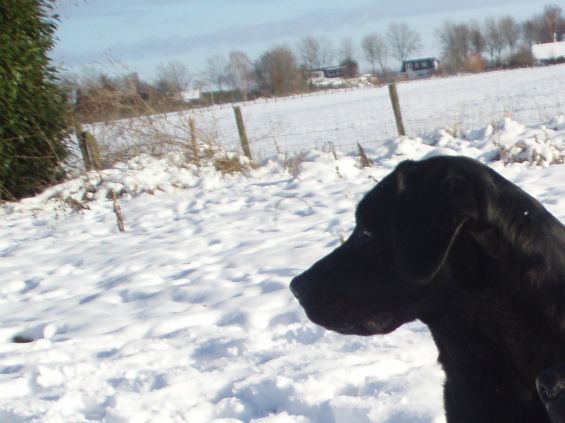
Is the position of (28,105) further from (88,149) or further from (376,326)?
(376,326)

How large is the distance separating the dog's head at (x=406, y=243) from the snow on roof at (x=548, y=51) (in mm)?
72737

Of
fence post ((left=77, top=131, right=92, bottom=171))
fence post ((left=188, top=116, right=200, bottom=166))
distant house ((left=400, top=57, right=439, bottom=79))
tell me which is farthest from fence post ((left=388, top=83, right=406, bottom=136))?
distant house ((left=400, top=57, right=439, bottom=79))

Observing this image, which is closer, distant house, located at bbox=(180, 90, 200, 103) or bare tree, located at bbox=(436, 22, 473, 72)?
distant house, located at bbox=(180, 90, 200, 103)

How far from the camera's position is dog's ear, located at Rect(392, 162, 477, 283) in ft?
7.41

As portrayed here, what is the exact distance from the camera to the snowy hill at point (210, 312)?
3.73 meters

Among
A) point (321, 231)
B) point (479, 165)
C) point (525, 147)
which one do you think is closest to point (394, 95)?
point (525, 147)

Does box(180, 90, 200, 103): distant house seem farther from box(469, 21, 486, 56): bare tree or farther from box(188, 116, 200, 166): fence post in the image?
box(469, 21, 486, 56): bare tree

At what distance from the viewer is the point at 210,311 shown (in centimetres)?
518

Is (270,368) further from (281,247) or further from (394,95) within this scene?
(394,95)

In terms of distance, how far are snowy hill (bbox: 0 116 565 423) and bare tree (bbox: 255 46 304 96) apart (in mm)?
43298

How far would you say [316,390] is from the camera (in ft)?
12.1

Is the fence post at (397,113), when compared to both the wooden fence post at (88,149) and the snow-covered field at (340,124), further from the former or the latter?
the wooden fence post at (88,149)

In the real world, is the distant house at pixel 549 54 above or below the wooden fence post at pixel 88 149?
below

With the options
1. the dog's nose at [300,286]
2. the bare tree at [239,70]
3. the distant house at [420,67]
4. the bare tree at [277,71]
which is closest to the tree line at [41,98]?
the dog's nose at [300,286]
